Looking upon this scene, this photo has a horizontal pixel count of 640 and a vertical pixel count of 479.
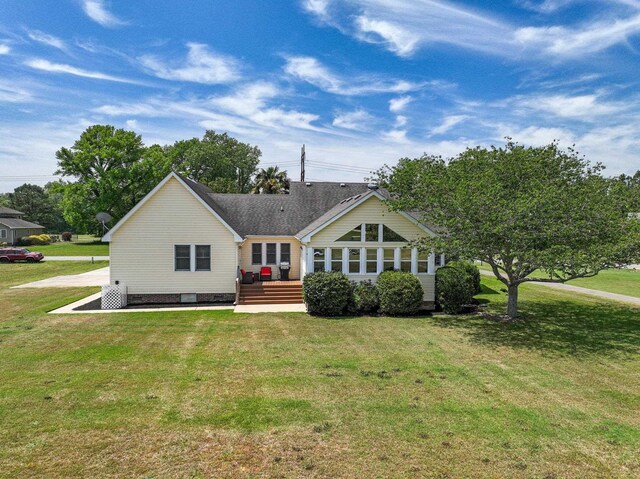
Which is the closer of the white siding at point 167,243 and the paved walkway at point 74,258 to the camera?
the white siding at point 167,243

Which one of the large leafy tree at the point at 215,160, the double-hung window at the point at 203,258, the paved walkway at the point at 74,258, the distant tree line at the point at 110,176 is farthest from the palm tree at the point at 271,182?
the double-hung window at the point at 203,258

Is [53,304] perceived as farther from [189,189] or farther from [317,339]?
[317,339]

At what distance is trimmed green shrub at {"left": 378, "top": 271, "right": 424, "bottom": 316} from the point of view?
56.9 feet

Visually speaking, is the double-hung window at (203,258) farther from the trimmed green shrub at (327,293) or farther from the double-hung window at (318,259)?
the trimmed green shrub at (327,293)

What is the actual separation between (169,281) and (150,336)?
20.8 feet

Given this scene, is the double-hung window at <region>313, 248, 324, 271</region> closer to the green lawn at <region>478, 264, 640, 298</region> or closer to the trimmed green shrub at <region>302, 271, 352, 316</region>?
the trimmed green shrub at <region>302, 271, 352, 316</region>

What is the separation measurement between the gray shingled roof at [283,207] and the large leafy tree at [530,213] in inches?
317

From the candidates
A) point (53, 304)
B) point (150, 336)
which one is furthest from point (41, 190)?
point (150, 336)

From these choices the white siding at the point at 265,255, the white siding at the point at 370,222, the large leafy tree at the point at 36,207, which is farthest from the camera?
the large leafy tree at the point at 36,207

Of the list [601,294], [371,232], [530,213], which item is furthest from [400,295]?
[601,294]

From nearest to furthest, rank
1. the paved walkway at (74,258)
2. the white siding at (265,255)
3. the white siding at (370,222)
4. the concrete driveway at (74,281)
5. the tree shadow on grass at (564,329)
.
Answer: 1. the tree shadow on grass at (564,329)
2. the white siding at (370,222)
3. the white siding at (265,255)
4. the concrete driveway at (74,281)
5. the paved walkway at (74,258)

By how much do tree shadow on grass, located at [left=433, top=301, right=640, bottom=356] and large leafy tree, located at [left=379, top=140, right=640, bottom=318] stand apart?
1671 millimetres

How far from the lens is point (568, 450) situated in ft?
21.5

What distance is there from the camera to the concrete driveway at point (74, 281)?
2470 cm
